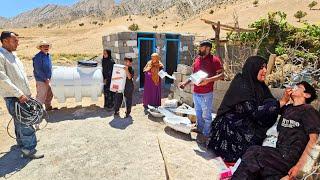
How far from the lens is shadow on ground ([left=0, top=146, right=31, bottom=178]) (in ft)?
16.3

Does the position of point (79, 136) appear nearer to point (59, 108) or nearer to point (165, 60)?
point (59, 108)

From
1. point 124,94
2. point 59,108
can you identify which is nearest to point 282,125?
point 124,94

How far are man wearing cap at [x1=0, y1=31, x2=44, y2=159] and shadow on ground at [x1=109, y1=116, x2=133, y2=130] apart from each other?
2015mm

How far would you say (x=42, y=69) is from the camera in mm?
7348

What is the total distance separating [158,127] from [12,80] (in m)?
3.04

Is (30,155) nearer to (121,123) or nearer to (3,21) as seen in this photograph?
(121,123)

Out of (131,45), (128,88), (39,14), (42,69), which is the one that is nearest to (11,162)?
(42,69)

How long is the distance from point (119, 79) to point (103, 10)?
96225 mm

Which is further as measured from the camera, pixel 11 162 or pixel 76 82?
pixel 76 82

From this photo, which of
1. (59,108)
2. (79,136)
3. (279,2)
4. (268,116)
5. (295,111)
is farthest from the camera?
(279,2)

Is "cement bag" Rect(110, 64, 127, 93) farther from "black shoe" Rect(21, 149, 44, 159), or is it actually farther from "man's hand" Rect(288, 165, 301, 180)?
"man's hand" Rect(288, 165, 301, 180)

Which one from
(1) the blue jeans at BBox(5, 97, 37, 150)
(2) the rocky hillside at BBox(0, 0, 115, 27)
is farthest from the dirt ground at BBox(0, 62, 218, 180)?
(2) the rocky hillside at BBox(0, 0, 115, 27)

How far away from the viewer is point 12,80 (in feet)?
16.2

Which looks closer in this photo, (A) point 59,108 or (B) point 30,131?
(B) point 30,131
